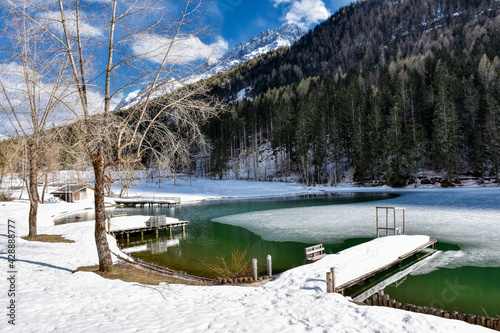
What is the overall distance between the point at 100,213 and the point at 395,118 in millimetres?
55664

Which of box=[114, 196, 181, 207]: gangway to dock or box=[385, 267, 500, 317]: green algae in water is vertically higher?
box=[385, 267, 500, 317]: green algae in water

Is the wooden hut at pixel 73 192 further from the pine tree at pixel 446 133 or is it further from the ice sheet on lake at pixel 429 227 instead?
the pine tree at pixel 446 133

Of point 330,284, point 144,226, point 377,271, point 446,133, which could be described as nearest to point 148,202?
point 144,226

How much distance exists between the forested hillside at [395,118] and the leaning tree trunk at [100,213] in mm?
23235

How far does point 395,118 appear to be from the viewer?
52500 millimetres

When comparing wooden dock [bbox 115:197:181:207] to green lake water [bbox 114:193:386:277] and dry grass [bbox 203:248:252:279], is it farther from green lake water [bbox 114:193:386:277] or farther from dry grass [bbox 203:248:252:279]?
dry grass [bbox 203:248:252:279]

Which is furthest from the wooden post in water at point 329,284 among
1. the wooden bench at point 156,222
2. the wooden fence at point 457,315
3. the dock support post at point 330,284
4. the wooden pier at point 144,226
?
the wooden bench at point 156,222

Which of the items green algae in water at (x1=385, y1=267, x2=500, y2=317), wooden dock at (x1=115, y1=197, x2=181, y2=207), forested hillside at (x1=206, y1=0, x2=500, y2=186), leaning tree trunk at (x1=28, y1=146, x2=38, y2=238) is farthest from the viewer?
forested hillside at (x1=206, y1=0, x2=500, y2=186)

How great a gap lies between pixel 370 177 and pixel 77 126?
57976 mm

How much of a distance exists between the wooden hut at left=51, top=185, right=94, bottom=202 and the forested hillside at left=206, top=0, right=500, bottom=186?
3146 centimetres

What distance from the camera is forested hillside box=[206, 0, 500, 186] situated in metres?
48.8

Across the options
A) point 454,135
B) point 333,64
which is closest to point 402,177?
point 454,135

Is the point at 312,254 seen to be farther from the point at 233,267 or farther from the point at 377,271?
the point at 233,267

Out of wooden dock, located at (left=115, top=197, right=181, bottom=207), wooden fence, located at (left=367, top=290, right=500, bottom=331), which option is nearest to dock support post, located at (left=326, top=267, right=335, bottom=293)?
wooden fence, located at (left=367, top=290, right=500, bottom=331)
